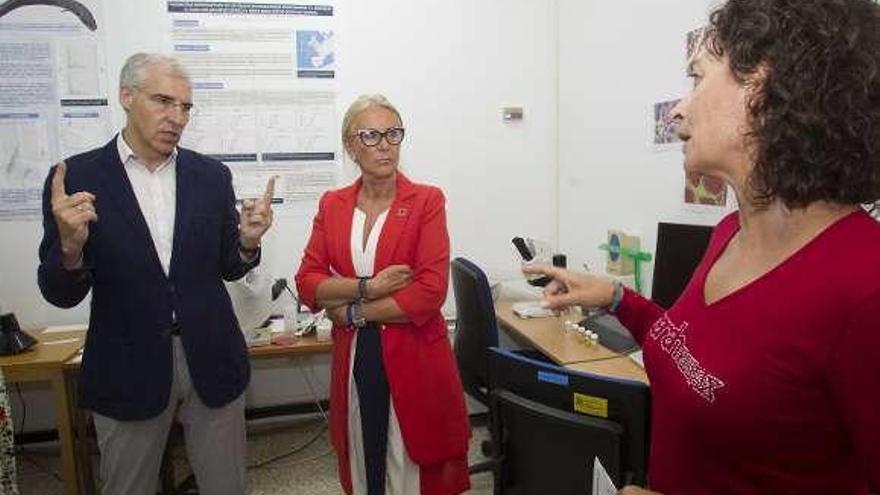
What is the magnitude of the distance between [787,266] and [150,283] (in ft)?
5.12

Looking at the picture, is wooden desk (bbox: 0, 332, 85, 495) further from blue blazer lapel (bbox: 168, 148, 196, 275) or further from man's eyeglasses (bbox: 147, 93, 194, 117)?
man's eyeglasses (bbox: 147, 93, 194, 117)

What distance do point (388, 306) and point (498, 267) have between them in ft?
5.62

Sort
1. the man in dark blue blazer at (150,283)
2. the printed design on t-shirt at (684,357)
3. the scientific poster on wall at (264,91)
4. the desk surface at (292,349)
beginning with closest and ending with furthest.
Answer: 1. the printed design on t-shirt at (684,357)
2. the man in dark blue blazer at (150,283)
3. the desk surface at (292,349)
4. the scientific poster on wall at (264,91)

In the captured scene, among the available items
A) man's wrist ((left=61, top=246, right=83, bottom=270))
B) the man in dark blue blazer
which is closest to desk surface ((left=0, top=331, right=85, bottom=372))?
the man in dark blue blazer

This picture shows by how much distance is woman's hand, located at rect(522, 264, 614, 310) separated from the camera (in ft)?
3.87

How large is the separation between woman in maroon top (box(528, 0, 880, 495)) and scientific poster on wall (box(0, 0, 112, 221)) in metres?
2.98

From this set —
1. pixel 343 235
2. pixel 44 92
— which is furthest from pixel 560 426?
pixel 44 92

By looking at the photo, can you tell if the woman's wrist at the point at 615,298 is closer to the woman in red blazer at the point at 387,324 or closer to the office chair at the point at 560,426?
the office chair at the point at 560,426

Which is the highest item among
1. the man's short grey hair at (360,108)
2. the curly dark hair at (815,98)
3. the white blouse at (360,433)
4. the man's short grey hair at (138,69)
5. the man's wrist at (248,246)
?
the man's short grey hair at (138,69)

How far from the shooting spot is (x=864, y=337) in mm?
643

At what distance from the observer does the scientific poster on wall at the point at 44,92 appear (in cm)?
278

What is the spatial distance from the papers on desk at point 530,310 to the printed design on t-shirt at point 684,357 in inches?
68.8

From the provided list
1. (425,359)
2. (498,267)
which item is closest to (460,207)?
(498,267)

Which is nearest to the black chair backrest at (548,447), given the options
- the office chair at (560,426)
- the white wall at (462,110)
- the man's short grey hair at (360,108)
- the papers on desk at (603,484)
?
the office chair at (560,426)
